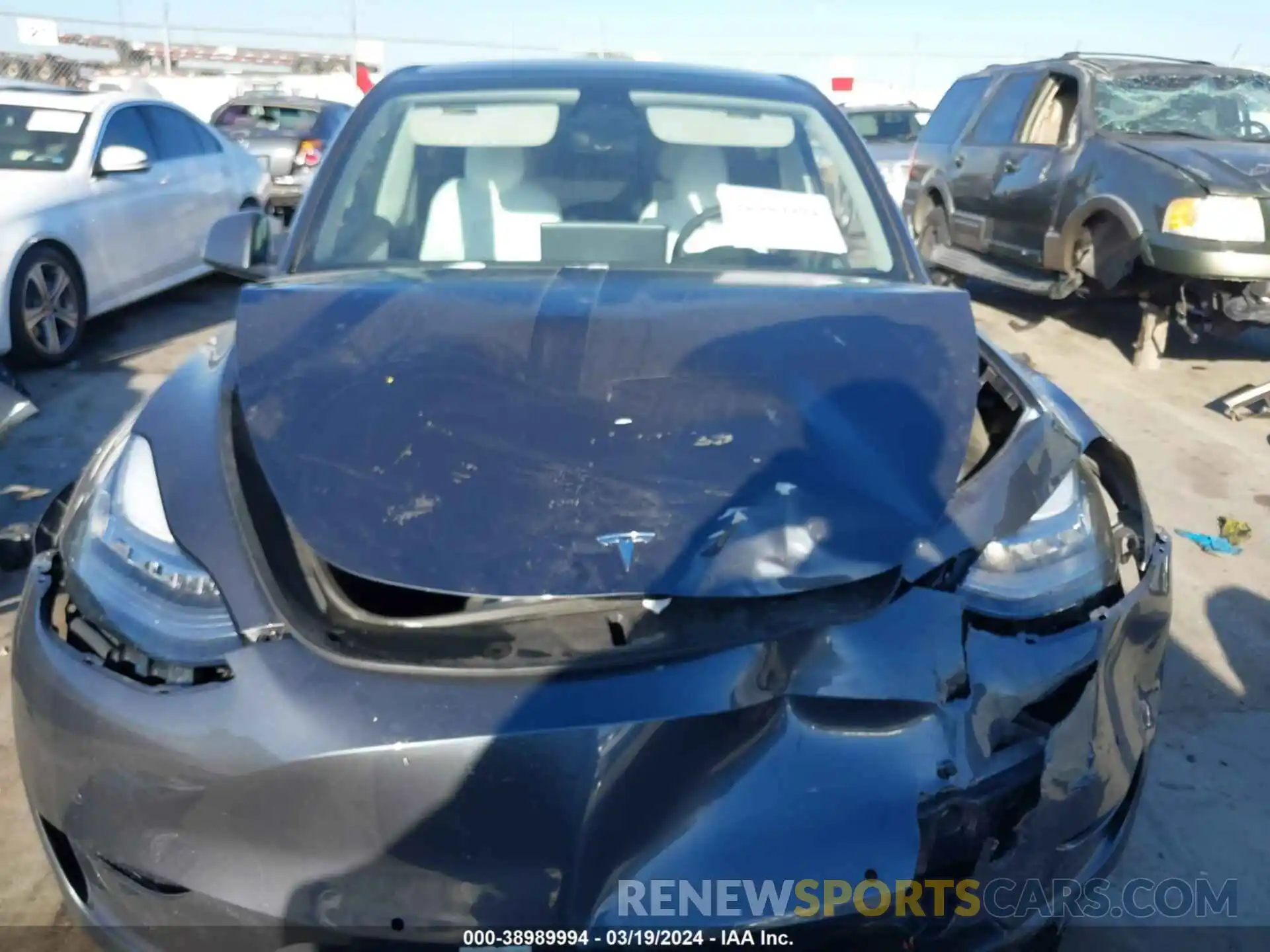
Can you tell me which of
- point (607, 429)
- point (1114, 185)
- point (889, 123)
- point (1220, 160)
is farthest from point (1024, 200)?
point (889, 123)

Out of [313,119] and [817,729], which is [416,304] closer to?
[817,729]

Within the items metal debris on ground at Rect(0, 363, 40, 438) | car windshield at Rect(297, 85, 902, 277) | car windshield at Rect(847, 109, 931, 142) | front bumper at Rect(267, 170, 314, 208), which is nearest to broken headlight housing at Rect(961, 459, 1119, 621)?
car windshield at Rect(297, 85, 902, 277)

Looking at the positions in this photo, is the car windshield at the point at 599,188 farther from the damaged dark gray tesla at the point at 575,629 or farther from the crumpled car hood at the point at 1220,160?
the crumpled car hood at the point at 1220,160

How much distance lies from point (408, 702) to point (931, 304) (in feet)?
4.86

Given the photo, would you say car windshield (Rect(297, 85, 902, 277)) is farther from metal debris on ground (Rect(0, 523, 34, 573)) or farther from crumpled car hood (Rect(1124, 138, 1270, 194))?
crumpled car hood (Rect(1124, 138, 1270, 194))

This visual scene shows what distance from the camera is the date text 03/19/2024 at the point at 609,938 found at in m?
1.50

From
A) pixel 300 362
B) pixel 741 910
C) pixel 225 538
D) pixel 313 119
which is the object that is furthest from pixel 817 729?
pixel 313 119

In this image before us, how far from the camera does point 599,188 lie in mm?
3031

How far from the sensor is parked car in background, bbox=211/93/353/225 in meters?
11.3

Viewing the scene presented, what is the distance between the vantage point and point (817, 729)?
1.56 meters

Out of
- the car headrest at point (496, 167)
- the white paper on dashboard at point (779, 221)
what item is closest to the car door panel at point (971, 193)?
the white paper on dashboard at point (779, 221)

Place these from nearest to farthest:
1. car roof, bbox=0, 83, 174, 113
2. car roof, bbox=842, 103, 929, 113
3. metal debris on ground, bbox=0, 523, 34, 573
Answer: metal debris on ground, bbox=0, 523, 34, 573
car roof, bbox=0, 83, 174, 113
car roof, bbox=842, 103, 929, 113

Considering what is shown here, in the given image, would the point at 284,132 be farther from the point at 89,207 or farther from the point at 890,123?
the point at 890,123

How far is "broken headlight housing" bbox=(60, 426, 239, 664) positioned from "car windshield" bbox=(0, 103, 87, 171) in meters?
5.30
